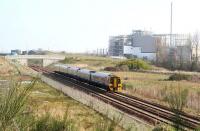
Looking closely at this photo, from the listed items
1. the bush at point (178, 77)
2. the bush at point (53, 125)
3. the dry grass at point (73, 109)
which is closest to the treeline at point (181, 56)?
the bush at point (178, 77)

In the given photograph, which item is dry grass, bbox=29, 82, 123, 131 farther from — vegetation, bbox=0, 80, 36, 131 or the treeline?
the treeline

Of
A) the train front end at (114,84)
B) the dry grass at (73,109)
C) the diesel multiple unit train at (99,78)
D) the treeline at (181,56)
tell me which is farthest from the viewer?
the treeline at (181,56)

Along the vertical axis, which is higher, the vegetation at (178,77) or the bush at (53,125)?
the bush at (53,125)

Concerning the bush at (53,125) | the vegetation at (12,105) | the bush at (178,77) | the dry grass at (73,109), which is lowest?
the bush at (178,77)

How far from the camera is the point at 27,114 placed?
838 cm

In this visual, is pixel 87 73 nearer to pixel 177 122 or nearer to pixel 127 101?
pixel 127 101

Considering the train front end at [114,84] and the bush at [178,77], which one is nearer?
the train front end at [114,84]

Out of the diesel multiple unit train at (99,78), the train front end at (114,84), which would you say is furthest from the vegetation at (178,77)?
the train front end at (114,84)

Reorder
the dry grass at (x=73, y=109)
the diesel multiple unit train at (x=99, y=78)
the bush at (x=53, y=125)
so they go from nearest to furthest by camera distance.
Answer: the bush at (x=53, y=125), the dry grass at (x=73, y=109), the diesel multiple unit train at (x=99, y=78)

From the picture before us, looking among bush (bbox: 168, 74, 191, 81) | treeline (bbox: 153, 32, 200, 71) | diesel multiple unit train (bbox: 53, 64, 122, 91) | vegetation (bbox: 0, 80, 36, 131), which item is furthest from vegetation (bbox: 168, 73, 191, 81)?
vegetation (bbox: 0, 80, 36, 131)

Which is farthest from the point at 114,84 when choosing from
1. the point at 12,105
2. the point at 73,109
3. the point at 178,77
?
the point at 12,105

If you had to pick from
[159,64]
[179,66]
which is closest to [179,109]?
[179,66]

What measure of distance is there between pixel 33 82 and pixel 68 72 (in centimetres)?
6801

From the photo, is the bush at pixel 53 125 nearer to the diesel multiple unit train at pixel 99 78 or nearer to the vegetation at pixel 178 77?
the diesel multiple unit train at pixel 99 78
